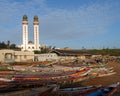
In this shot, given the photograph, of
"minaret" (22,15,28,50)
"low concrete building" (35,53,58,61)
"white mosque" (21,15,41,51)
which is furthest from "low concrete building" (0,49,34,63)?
"minaret" (22,15,28,50)

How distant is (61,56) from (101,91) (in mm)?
44288

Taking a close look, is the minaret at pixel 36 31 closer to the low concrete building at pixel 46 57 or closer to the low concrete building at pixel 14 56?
the low concrete building at pixel 46 57

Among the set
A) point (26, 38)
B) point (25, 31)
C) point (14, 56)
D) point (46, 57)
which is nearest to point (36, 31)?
point (25, 31)

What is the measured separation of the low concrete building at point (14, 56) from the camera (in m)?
51.9

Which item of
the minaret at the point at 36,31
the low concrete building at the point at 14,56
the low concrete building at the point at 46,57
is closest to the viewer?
the low concrete building at the point at 14,56

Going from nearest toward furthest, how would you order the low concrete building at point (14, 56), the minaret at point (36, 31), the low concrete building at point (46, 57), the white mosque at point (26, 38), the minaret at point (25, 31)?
the low concrete building at point (14, 56), the low concrete building at point (46, 57), the white mosque at point (26, 38), the minaret at point (25, 31), the minaret at point (36, 31)

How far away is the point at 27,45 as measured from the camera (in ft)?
290

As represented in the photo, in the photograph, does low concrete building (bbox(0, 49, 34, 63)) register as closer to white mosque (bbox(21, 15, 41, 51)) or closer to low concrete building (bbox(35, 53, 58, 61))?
low concrete building (bbox(35, 53, 58, 61))

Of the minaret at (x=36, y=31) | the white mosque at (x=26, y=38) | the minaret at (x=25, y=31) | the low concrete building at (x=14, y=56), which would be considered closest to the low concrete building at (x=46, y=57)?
the low concrete building at (x=14, y=56)

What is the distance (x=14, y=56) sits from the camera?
179 ft

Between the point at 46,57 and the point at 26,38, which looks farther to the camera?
the point at 26,38

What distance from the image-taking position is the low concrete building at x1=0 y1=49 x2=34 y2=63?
5190 cm

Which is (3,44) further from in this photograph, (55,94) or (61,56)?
(55,94)

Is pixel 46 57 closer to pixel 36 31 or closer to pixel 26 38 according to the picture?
pixel 26 38
